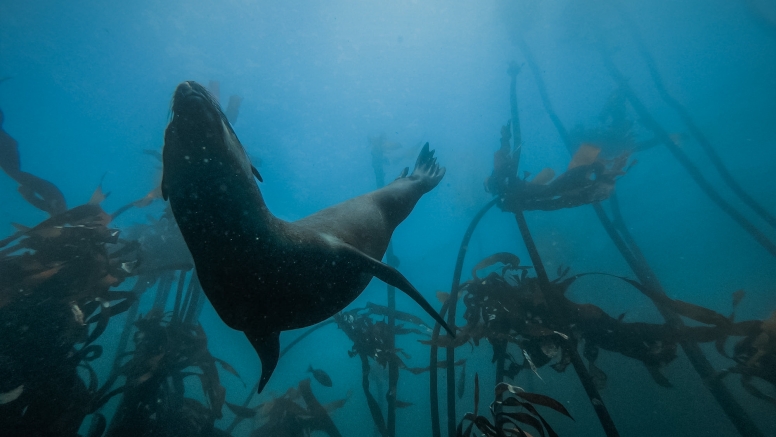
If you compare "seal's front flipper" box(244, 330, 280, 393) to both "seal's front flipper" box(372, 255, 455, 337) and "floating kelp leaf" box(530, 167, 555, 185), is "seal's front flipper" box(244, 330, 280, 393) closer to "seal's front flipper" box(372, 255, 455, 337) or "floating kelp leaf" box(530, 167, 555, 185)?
"seal's front flipper" box(372, 255, 455, 337)

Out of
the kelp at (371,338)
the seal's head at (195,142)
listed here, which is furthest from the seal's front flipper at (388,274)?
the kelp at (371,338)

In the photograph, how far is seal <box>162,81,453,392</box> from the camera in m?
1.34

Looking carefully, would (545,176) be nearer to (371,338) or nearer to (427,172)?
(427,172)

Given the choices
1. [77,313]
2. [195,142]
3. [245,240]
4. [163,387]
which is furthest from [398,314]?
[195,142]

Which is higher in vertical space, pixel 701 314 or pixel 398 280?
pixel 701 314

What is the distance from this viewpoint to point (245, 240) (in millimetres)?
1672

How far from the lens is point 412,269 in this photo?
4100 centimetres

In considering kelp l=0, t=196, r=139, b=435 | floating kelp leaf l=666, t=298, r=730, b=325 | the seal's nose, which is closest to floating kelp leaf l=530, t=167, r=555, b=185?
floating kelp leaf l=666, t=298, r=730, b=325

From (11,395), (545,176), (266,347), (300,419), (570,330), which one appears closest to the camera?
(266,347)

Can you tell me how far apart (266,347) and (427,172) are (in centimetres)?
363

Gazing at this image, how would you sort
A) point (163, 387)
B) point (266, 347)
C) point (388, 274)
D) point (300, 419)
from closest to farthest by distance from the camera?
point (388, 274) → point (266, 347) → point (163, 387) → point (300, 419)

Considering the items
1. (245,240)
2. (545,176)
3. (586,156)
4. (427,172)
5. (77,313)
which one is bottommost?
(245,240)

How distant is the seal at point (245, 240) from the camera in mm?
1342

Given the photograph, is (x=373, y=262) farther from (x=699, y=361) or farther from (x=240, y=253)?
(x=699, y=361)
